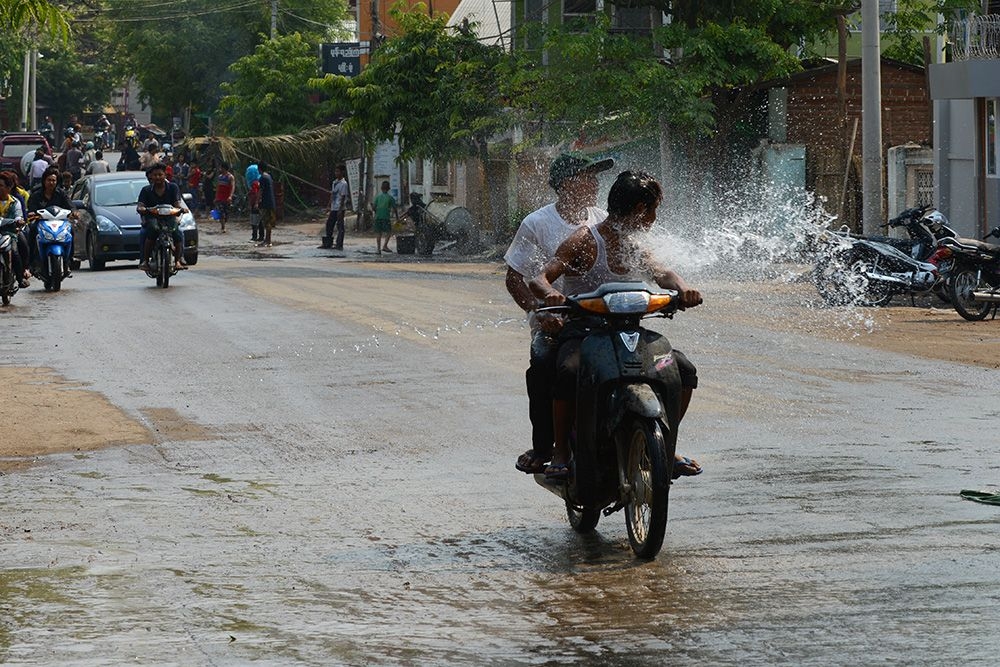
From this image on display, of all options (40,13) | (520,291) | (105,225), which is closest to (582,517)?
(520,291)

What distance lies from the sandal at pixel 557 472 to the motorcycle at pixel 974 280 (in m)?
12.7

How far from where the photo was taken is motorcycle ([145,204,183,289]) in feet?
76.4

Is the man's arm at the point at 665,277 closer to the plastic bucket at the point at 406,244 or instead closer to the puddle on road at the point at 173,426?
the puddle on road at the point at 173,426

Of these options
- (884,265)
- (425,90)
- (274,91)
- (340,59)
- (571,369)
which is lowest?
(884,265)

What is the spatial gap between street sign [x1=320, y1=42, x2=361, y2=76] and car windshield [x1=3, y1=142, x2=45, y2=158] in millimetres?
9909

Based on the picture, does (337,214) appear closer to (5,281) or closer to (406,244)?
(406,244)

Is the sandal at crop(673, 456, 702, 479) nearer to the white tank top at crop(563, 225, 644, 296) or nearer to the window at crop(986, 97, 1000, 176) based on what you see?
the white tank top at crop(563, 225, 644, 296)

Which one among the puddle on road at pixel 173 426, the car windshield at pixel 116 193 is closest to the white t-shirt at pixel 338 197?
the car windshield at pixel 116 193

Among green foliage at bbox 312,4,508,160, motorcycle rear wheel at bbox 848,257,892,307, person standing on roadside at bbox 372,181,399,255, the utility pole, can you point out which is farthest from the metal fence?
person standing on roadside at bbox 372,181,399,255

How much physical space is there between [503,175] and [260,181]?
6185mm

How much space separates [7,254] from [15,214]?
1.91 feet

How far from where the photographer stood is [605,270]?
7.05 metres

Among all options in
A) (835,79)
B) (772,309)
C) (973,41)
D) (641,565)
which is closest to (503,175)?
(835,79)

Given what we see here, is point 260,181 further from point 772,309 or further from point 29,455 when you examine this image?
point 29,455
